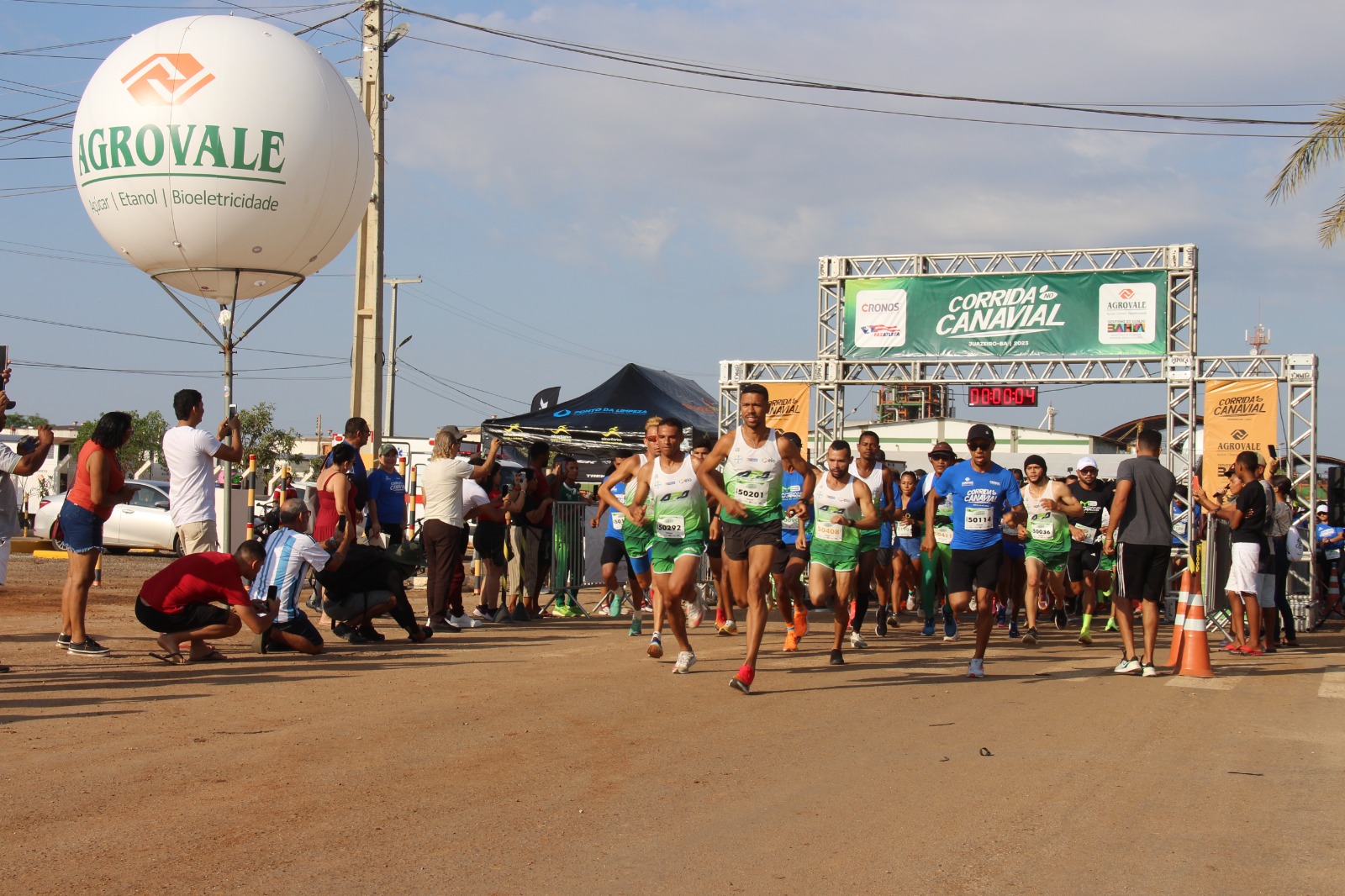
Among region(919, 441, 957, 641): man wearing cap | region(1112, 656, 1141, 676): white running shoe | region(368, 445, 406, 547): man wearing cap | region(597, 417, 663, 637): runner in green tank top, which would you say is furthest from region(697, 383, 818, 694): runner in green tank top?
region(368, 445, 406, 547): man wearing cap

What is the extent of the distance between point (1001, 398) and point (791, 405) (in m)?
13.5

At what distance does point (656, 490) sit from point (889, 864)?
5.70 metres

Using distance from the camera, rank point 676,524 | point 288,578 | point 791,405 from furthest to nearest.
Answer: point 791,405
point 288,578
point 676,524

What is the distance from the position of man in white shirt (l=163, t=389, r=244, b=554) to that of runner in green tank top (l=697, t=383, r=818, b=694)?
165 inches

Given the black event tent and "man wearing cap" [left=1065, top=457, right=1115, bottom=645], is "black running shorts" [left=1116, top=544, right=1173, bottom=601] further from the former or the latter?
the black event tent

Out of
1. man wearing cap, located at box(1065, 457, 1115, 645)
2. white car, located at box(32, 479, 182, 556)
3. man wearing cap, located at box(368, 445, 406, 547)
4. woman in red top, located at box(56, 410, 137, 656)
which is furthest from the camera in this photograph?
white car, located at box(32, 479, 182, 556)

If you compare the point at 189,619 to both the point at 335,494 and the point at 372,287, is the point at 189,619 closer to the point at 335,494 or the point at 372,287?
the point at 335,494

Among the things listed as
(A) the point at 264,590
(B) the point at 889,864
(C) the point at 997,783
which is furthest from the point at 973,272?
(B) the point at 889,864

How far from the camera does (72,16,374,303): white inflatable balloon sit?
1295cm

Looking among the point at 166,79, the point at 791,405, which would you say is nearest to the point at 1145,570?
the point at 166,79

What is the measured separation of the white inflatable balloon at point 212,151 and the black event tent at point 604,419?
9.18 metres

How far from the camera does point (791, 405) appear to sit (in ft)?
81.9

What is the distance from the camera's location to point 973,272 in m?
23.7

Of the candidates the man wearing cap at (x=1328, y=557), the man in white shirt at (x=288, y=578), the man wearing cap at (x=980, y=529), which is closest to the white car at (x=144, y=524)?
the man in white shirt at (x=288, y=578)
